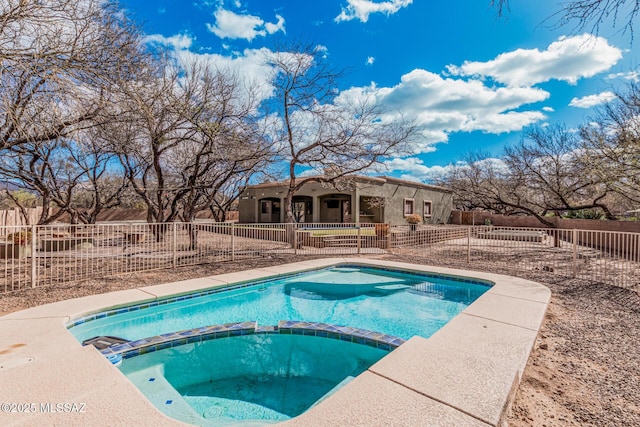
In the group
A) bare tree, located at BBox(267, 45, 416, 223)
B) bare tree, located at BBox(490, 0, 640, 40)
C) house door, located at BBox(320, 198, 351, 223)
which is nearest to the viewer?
bare tree, located at BBox(490, 0, 640, 40)

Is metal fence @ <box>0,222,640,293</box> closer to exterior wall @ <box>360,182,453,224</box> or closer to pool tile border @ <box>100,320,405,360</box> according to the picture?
pool tile border @ <box>100,320,405,360</box>

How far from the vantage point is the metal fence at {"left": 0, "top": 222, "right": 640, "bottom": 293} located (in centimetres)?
695

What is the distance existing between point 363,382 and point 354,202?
1631 cm

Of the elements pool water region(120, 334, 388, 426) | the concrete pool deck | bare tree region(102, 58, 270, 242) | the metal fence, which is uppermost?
bare tree region(102, 58, 270, 242)

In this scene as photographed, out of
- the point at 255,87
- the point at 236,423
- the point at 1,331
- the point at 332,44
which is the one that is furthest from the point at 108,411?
the point at 332,44

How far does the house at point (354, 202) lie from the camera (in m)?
19.4

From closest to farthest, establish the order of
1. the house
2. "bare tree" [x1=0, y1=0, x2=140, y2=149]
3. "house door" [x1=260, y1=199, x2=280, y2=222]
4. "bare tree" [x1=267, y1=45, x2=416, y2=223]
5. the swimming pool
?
the swimming pool, "bare tree" [x1=0, y1=0, x2=140, y2=149], "bare tree" [x1=267, y1=45, x2=416, y2=223], the house, "house door" [x1=260, y1=199, x2=280, y2=222]

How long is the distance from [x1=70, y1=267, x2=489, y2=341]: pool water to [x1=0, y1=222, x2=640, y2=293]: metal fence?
222 centimetres

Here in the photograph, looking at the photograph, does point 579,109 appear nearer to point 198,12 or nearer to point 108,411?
point 198,12

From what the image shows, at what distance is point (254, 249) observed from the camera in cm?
1038

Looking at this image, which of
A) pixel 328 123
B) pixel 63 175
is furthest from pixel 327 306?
pixel 63 175

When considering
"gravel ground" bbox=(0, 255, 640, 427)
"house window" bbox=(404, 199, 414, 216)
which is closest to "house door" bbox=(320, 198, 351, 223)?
"house window" bbox=(404, 199, 414, 216)

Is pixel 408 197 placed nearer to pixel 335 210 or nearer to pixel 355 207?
pixel 335 210

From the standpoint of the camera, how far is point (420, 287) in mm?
7348
